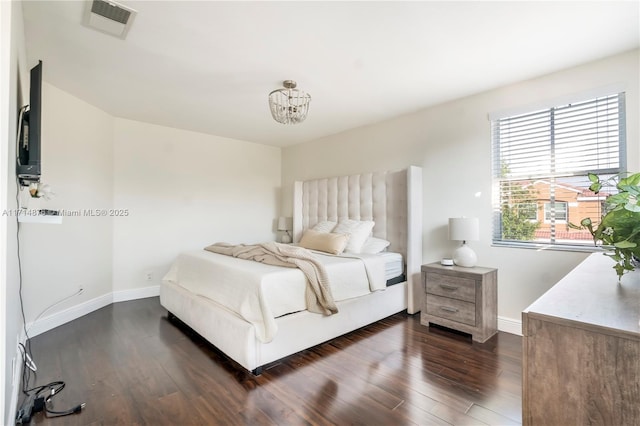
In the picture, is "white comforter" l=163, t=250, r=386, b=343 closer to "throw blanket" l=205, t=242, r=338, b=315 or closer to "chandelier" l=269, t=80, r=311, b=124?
"throw blanket" l=205, t=242, r=338, b=315

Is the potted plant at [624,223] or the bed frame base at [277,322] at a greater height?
the potted plant at [624,223]

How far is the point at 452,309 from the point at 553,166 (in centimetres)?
161

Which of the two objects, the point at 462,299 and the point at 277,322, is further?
the point at 462,299

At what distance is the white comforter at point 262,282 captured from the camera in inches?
83.6

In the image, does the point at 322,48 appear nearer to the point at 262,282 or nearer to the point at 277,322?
the point at 262,282

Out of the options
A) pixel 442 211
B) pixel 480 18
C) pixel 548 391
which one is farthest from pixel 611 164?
pixel 548 391

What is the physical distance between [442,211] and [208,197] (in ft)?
11.2

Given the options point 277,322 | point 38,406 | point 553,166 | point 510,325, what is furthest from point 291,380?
point 553,166

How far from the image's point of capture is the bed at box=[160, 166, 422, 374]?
214 cm

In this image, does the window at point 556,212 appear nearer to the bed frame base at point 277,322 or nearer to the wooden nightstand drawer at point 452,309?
the wooden nightstand drawer at point 452,309

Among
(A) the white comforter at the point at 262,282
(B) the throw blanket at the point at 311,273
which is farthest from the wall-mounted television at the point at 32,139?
(B) the throw blanket at the point at 311,273

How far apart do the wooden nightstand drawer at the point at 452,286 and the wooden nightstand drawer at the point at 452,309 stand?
0.15ft

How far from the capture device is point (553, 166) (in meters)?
2.71

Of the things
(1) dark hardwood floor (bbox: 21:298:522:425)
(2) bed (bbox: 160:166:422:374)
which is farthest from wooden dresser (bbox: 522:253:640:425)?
(2) bed (bbox: 160:166:422:374)
